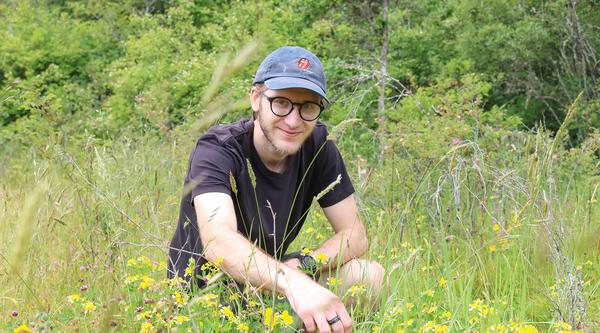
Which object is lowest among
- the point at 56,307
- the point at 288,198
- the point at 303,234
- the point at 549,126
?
the point at 549,126

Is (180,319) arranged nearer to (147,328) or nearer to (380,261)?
(147,328)

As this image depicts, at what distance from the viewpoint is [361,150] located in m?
6.20

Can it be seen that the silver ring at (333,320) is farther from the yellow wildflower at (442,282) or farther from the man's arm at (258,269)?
the yellow wildflower at (442,282)

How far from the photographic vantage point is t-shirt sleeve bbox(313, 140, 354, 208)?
111 inches

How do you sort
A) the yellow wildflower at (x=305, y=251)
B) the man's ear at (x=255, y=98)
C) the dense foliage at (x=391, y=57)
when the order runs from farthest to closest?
the dense foliage at (x=391, y=57)
the man's ear at (x=255, y=98)
the yellow wildflower at (x=305, y=251)

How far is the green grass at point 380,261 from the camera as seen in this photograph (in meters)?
1.96

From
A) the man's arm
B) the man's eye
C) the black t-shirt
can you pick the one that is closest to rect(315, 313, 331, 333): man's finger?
the man's arm

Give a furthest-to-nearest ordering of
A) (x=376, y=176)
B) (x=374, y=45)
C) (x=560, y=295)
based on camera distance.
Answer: (x=374, y=45) < (x=376, y=176) < (x=560, y=295)

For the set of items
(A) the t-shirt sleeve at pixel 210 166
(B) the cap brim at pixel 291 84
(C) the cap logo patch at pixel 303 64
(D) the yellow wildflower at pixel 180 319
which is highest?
(C) the cap logo patch at pixel 303 64

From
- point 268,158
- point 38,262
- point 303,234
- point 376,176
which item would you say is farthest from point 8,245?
point 376,176

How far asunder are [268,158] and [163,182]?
1502 mm

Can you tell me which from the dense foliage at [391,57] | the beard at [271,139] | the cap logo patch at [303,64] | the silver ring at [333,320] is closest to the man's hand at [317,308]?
the silver ring at [333,320]

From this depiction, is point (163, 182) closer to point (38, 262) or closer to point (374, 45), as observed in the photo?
point (38, 262)

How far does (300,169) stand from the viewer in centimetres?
278
